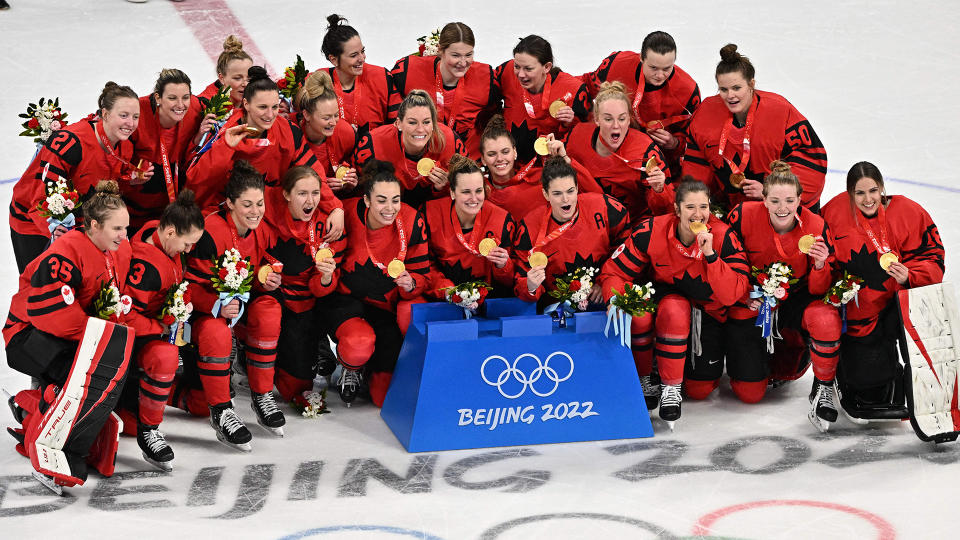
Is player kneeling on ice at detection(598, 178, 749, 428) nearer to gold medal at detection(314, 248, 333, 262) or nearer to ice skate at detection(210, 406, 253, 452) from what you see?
gold medal at detection(314, 248, 333, 262)

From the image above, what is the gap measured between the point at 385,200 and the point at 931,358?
Answer: 7.47 feet

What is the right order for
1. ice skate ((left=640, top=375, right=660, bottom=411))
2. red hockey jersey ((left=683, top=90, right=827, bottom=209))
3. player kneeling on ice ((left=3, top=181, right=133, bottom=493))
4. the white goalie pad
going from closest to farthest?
player kneeling on ice ((left=3, top=181, right=133, bottom=493))
the white goalie pad
ice skate ((left=640, top=375, right=660, bottom=411))
red hockey jersey ((left=683, top=90, right=827, bottom=209))

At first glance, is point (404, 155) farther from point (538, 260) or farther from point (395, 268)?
point (538, 260)

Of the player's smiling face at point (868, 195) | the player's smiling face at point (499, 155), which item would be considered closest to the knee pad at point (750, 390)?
the player's smiling face at point (868, 195)

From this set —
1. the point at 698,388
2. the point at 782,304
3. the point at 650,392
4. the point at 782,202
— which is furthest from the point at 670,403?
the point at 782,202

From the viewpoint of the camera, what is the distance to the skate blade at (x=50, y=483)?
15.4ft

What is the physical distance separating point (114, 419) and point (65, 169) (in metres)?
1.13

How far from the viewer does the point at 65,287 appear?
4.59 m

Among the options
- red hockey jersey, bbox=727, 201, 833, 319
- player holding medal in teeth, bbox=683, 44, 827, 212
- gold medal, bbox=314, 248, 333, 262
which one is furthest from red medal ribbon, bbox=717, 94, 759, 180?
gold medal, bbox=314, 248, 333, 262

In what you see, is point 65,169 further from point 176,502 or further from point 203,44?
point 203,44

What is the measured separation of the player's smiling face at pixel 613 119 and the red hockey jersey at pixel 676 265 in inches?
18.2

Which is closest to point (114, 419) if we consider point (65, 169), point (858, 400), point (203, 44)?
point (65, 169)

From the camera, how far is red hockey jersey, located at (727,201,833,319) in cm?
527

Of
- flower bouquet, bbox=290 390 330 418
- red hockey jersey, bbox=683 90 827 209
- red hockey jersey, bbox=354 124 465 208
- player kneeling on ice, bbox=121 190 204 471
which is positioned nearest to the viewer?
player kneeling on ice, bbox=121 190 204 471
